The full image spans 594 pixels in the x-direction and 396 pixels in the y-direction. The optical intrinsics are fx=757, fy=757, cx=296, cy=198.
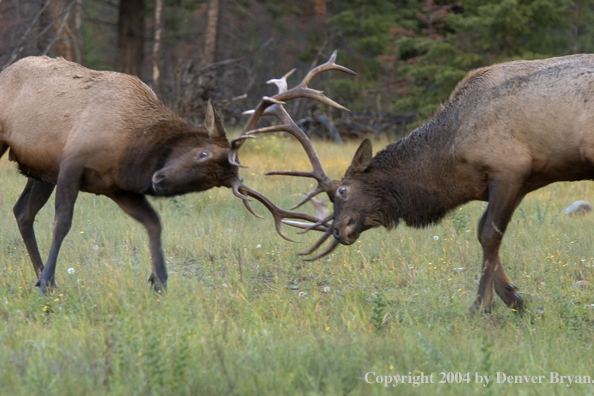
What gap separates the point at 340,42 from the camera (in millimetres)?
24031

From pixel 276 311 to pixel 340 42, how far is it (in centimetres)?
1940

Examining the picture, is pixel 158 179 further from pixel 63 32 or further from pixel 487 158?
pixel 63 32

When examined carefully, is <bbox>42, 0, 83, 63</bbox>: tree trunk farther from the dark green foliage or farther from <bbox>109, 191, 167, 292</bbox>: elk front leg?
<bbox>109, 191, 167, 292</bbox>: elk front leg

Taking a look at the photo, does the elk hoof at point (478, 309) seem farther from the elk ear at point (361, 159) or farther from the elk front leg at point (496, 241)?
the elk ear at point (361, 159)

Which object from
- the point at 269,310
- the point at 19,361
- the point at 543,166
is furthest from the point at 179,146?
the point at 543,166

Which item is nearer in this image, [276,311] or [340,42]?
[276,311]

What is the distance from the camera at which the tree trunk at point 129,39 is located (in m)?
18.3

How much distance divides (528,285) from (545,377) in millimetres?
2586

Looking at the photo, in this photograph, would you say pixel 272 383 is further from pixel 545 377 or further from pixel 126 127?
pixel 126 127

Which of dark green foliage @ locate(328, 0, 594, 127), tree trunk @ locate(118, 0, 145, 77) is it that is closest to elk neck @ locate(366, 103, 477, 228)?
dark green foliage @ locate(328, 0, 594, 127)

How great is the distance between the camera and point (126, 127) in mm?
6078

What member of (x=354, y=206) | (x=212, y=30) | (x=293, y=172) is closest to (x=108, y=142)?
(x=293, y=172)

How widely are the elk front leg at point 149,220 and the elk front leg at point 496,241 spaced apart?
2.52m

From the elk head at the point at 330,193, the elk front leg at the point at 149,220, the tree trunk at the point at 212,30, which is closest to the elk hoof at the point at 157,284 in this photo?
the elk front leg at the point at 149,220
